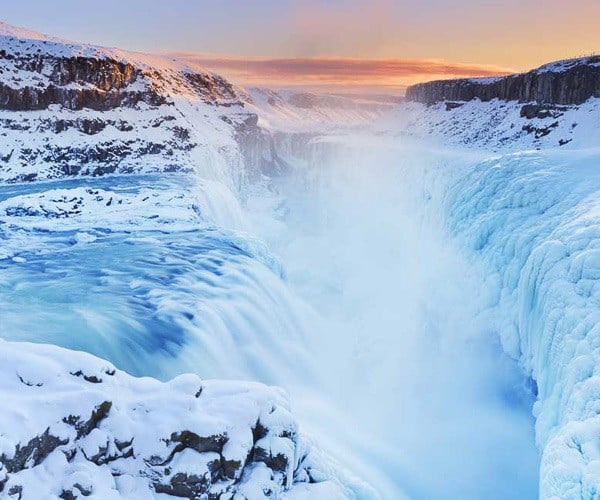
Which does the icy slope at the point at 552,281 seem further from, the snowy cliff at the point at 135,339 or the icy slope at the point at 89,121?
the icy slope at the point at 89,121

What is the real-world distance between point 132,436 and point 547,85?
50.8 metres

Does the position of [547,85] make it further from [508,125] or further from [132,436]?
[132,436]

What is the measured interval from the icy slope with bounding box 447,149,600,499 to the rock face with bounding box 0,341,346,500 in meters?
3.33

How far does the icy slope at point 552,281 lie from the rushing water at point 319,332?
1447mm

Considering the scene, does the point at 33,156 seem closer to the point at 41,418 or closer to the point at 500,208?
the point at 500,208

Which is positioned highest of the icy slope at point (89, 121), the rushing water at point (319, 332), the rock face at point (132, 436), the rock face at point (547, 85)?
the rock face at point (547, 85)

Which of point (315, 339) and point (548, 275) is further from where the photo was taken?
point (315, 339)

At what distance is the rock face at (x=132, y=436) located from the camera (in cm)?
486

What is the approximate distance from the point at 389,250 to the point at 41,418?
87.0ft

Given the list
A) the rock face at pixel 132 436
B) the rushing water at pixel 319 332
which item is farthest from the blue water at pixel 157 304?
the rock face at pixel 132 436

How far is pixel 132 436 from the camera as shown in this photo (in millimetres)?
5480

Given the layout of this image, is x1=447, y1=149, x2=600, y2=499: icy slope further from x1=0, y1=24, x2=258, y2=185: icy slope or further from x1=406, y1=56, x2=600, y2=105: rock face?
x1=406, y1=56, x2=600, y2=105: rock face

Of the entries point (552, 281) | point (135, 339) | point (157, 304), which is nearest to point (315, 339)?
point (157, 304)

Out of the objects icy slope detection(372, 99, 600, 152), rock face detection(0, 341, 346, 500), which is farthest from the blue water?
icy slope detection(372, 99, 600, 152)
